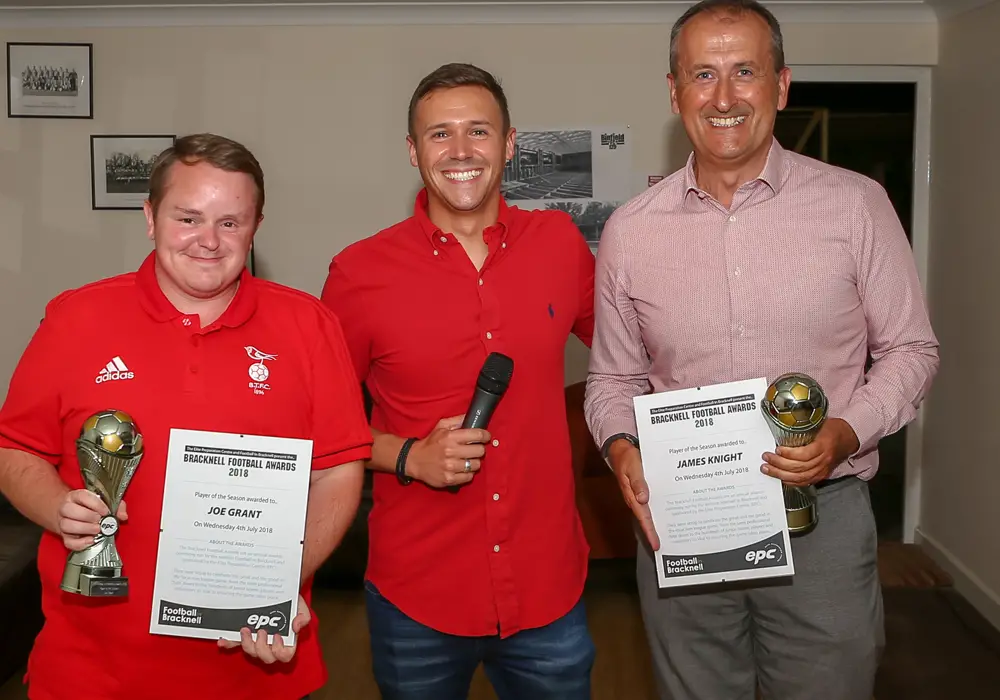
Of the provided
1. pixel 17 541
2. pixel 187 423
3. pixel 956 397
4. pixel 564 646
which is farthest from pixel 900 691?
pixel 17 541

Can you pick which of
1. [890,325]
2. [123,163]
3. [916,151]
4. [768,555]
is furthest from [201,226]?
[916,151]

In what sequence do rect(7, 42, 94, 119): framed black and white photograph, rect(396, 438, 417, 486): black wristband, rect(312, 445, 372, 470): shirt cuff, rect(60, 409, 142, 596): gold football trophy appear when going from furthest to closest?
rect(7, 42, 94, 119): framed black and white photograph, rect(396, 438, 417, 486): black wristband, rect(312, 445, 372, 470): shirt cuff, rect(60, 409, 142, 596): gold football trophy

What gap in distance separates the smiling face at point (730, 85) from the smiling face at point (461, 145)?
15.8 inches

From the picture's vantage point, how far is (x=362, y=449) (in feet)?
5.50

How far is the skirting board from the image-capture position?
3.96 metres

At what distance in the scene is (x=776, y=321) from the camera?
1.77 meters

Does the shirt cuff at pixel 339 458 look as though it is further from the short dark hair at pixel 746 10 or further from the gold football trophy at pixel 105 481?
the short dark hair at pixel 746 10

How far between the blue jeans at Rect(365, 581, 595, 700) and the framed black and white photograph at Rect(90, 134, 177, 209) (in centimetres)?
329

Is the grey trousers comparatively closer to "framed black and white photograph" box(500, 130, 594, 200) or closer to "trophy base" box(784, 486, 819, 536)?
"trophy base" box(784, 486, 819, 536)

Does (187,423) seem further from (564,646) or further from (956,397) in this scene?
(956,397)

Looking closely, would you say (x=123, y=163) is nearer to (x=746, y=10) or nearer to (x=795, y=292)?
(x=746, y=10)

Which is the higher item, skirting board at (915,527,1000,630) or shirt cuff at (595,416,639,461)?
shirt cuff at (595,416,639,461)

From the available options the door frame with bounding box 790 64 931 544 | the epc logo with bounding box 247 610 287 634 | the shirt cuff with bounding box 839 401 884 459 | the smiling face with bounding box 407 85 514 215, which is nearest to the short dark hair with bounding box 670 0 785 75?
the smiling face with bounding box 407 85 514 215

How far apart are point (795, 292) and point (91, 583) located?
4.33 ft
